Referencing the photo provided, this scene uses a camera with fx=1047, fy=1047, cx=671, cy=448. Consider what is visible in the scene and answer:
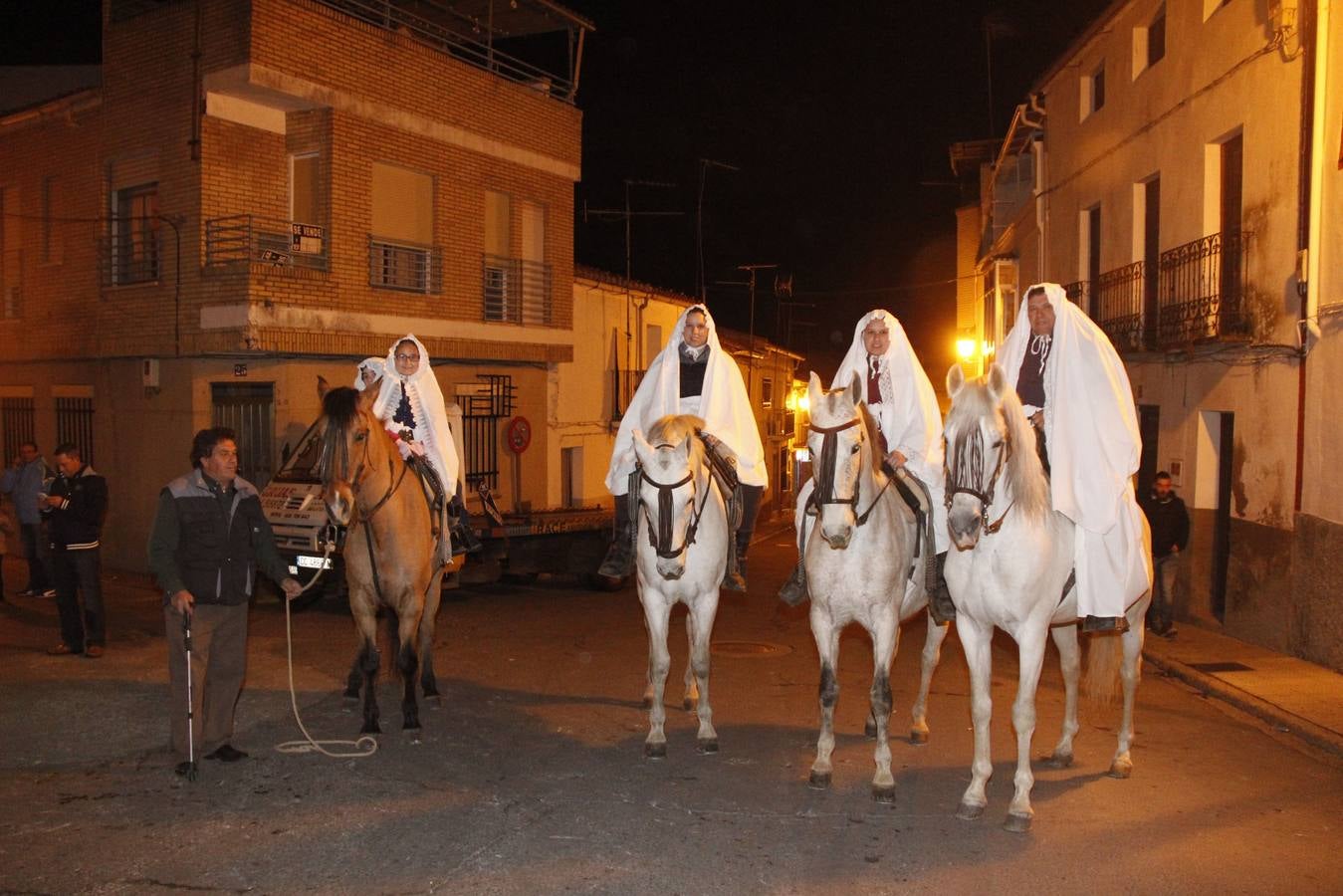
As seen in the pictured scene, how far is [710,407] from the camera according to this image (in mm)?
8312

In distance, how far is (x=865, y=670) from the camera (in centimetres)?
1047

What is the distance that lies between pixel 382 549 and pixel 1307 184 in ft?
33.7

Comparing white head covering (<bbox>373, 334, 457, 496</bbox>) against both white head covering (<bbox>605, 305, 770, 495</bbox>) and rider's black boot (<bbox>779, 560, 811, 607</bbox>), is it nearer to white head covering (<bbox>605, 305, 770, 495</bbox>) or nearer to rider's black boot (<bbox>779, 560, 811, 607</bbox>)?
white head covering (<bbox>605, 305, 770, 495</bbox>)

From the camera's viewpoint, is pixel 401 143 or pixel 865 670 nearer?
pixel 865 670

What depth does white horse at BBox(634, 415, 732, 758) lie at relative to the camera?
6.90m

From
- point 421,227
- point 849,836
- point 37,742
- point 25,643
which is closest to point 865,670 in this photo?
point 849,836

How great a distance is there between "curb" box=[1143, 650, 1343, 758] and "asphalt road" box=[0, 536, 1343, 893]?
0.22 metres

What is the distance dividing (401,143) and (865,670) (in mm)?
13034

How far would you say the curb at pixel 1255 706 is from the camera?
8.15 meters

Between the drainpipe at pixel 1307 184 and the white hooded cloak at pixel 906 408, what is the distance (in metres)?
6.22

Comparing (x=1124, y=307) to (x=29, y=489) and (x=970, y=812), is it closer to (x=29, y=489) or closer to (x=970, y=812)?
(x=970, y=812)

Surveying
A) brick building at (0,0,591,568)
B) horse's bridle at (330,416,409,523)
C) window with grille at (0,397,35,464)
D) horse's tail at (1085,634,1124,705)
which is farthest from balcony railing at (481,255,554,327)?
horse's tail at (1085,634,1124,705)

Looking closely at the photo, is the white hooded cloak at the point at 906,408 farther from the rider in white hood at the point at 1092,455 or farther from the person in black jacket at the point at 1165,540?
the person in black jacket at the point at 1165,540

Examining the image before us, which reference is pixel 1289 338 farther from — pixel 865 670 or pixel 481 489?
pixel 481 489
